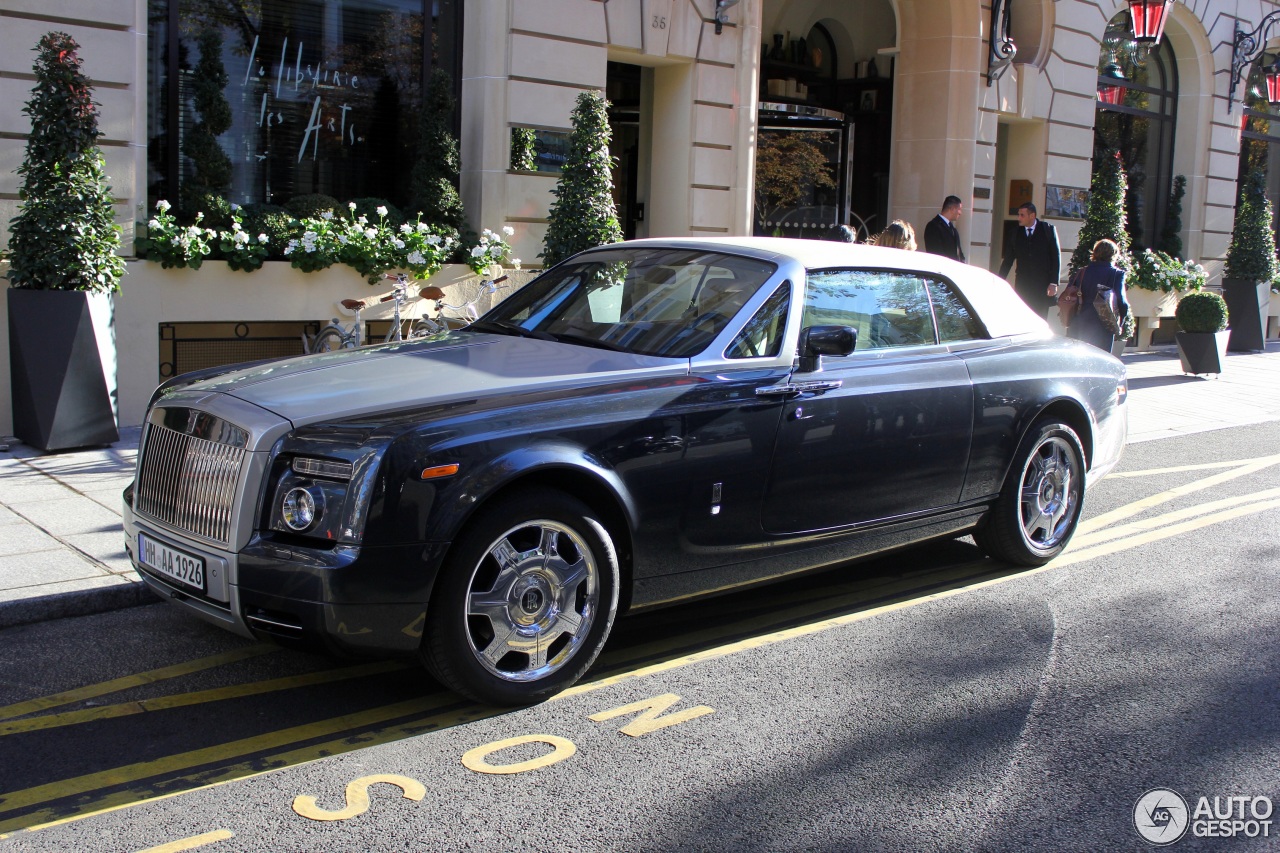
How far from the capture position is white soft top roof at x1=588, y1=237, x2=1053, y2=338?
5.62 meters

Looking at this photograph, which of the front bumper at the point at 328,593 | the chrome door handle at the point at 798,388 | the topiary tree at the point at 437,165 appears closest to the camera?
the front bumper at the point at 328,593

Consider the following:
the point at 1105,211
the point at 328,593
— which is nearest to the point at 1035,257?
the point at 1105,211

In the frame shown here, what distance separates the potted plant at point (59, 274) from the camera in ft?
27.4

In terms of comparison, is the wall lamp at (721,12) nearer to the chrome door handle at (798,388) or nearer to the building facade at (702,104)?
the building facade at (702,104)

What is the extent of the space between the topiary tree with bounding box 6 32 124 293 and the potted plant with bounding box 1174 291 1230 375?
43.1ft

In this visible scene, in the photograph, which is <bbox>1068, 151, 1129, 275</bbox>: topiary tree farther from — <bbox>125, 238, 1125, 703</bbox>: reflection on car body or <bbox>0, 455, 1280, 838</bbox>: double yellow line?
<bbox>125, 238, 1125, 703</bbox>: reflection on car body

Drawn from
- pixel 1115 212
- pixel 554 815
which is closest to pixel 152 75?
pixel 554 815

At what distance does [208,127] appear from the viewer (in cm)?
1070

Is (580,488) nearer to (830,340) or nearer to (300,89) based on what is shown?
(830,340)

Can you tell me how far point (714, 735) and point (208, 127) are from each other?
27.9 feet

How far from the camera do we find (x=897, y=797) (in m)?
3.79

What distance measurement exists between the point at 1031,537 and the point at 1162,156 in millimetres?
17822

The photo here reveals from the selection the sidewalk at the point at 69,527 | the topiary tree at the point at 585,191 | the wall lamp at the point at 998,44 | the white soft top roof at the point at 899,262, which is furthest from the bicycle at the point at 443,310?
the wall lamp at the point at 998,44

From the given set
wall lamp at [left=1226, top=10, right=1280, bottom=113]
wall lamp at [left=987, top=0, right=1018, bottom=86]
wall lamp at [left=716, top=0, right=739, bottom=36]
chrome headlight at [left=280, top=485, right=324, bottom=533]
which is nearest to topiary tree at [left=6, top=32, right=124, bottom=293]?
chrome headlight at [left=280, top=485, right=324, bottom=533]
